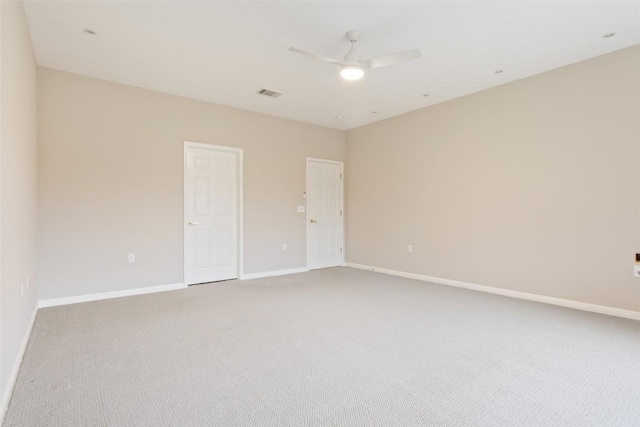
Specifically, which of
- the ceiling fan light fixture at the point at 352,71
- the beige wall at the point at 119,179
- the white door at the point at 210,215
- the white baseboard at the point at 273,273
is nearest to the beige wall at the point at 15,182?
the beige wall at the point at 119,179

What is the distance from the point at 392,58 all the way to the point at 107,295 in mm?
4325

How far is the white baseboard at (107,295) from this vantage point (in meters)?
3.91

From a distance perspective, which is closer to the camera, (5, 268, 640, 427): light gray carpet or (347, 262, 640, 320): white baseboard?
(5, 268, 640, 427): light gray carpet

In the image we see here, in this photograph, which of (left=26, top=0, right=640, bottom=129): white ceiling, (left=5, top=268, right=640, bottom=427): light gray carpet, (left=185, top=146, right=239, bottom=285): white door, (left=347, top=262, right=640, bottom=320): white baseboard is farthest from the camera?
A: (left=185, top=146, right=239, bottom=285): white door

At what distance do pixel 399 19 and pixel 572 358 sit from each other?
3.07m

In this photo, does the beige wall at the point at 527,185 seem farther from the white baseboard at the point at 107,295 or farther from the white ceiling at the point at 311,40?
the white baseboard at the point at 107,295

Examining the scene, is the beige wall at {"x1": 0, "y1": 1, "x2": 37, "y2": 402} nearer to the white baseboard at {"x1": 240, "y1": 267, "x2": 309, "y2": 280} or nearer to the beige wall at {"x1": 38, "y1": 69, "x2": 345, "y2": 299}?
the beige wall at {"x1": 38, "y1": 69, "x2": 345, "y2": 299}

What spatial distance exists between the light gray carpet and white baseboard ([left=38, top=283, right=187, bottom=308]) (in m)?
0.17

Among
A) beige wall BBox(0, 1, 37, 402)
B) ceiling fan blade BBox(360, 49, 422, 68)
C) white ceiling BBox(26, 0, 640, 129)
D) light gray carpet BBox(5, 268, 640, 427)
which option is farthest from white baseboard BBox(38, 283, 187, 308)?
ceiling fan blade BBox(360, 49, 422, 68)

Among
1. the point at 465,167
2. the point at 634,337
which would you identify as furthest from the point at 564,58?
the point at 634,337

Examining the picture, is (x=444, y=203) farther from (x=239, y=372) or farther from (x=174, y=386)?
(x=174, y=386)

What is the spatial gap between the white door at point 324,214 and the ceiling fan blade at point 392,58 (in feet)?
10.9

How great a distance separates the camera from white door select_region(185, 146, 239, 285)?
4.98 m

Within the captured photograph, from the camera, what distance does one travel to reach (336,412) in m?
1.84
